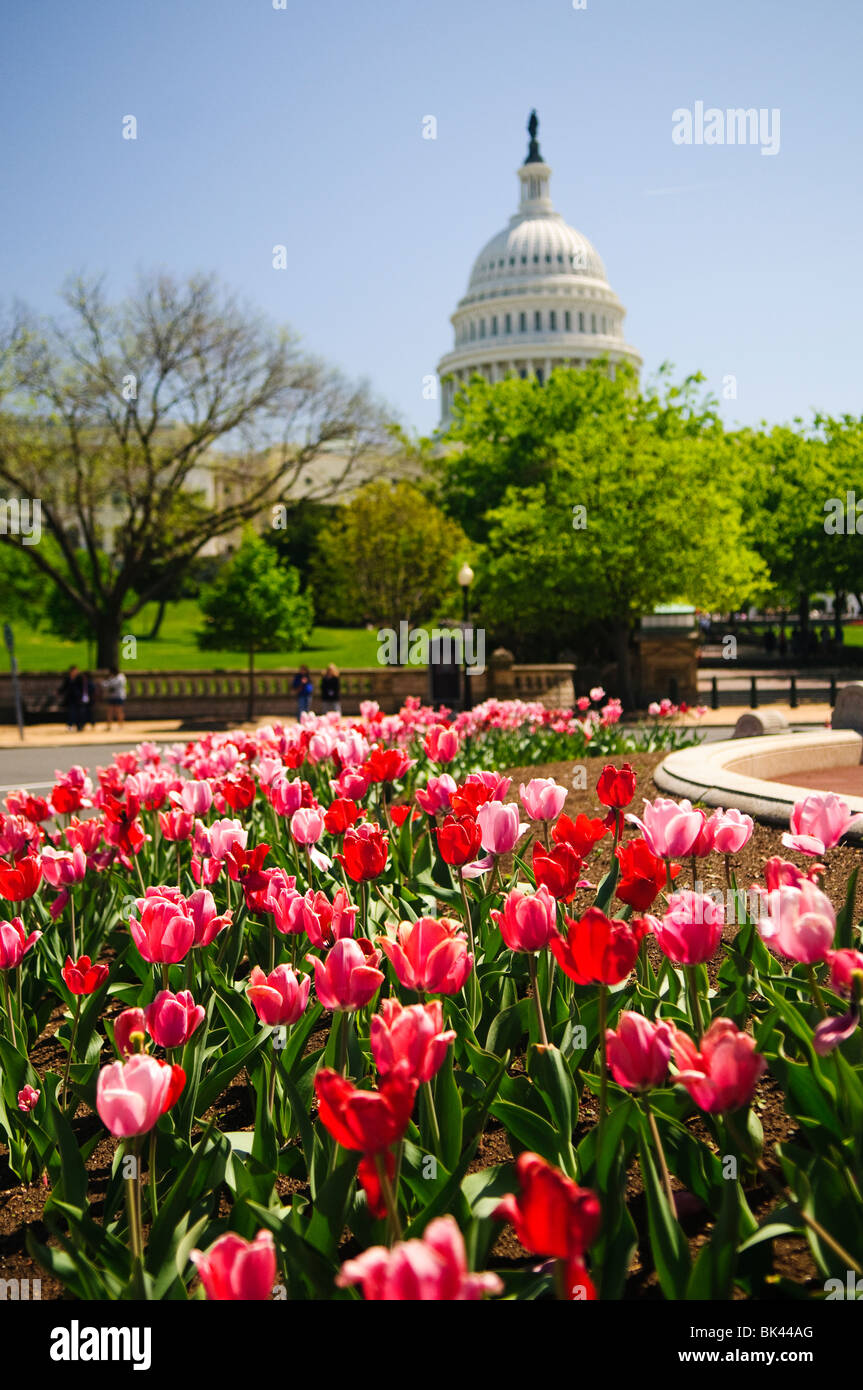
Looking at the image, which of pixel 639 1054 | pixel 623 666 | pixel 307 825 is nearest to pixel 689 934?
pixel 639 1054

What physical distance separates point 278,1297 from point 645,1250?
870 millimetres

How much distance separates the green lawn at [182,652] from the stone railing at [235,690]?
1403 centimetres

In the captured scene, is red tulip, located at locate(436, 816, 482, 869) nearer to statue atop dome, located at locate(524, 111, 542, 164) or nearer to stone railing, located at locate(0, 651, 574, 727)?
stone railing, located at locate(0, 651, 574, 727)

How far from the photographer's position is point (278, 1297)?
2398mm

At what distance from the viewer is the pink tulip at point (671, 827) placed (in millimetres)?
3150

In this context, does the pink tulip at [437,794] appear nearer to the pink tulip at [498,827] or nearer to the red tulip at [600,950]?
the pink tulip at [498,827]

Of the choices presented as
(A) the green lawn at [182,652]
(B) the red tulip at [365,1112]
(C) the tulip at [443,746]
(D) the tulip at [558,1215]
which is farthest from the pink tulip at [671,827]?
(A) the green lawn at [182,652]

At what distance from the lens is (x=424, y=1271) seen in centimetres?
143

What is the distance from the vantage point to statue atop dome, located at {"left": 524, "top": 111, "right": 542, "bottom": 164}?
422ft

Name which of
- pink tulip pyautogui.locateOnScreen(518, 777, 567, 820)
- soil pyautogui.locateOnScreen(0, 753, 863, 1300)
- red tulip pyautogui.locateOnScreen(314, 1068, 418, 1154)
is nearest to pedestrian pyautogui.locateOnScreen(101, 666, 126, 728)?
soil pyautogui.locateOnScreen(0, 753, 863, 1300)

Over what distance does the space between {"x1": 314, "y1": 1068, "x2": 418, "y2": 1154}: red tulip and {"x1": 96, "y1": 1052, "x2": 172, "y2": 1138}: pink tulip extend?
0.41 metres
